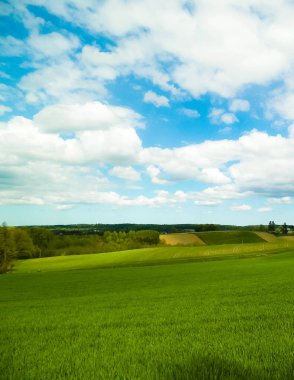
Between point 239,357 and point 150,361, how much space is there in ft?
4.99

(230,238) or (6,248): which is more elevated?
(230,238)

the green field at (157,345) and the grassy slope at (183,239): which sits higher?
the green field at (157,345)

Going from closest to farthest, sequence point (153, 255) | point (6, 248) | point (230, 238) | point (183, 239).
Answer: point (6, 248) < point (153, 255) < point (183, 239) < point (230, 238)

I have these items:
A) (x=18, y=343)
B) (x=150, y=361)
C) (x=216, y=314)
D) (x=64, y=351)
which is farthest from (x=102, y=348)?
(x=216, y=314)

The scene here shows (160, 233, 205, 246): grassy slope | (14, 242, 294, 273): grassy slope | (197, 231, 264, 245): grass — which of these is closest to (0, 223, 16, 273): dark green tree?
(14, 242, 294, 273): grassy slope

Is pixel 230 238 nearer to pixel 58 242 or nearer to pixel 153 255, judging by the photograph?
pixel 153 255

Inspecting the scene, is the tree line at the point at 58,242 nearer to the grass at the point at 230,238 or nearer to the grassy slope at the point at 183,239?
the grassy slope at the point at 183,239

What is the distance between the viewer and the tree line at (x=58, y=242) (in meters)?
90.8

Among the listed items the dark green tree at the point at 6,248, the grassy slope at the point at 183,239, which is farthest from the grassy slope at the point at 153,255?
the grassy slope at the point at 183,239

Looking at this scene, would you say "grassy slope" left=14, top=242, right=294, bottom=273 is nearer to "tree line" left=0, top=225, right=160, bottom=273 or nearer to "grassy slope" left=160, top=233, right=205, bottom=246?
"tree line" left=0, top=225, right=160, bottom=273

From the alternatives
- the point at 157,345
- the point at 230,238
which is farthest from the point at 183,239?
the point at 157,345

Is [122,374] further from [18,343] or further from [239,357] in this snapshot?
[18,343]

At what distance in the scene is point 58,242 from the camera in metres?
146

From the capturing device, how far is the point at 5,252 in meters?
84.1
